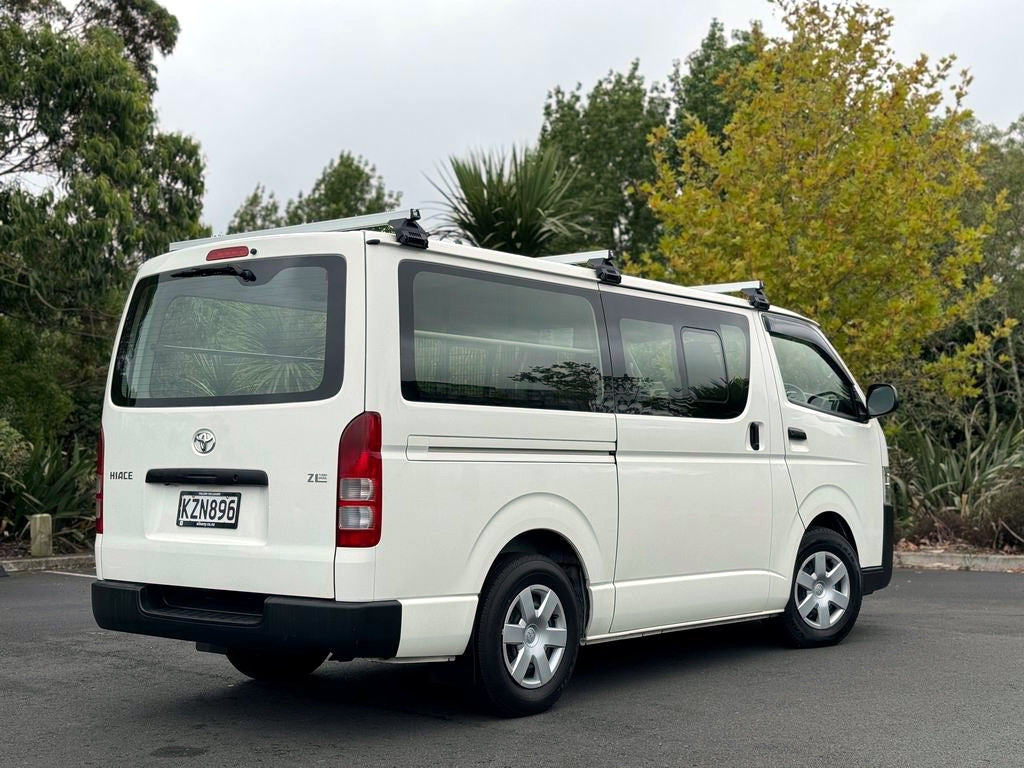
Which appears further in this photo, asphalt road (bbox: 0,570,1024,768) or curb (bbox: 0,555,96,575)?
curb (bbox: 0,555,96,575)

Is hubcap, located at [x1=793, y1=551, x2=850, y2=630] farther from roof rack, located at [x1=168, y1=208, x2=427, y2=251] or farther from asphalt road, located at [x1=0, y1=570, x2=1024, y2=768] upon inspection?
roof rack, located at [x1=168, y1=208, x2=427, y2=251]

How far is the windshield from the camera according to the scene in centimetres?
564

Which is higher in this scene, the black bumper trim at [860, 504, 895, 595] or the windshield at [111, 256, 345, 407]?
the windshield at [111, 256, 345, 407]

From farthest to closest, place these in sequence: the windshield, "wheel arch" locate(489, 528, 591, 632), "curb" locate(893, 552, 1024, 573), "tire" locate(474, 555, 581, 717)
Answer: "curb" locate(893, 552, 1024, 573) < "wheel arch" locate(489, 528, 591, 632) < "tire" locate(474, 555, 581, 717) < the windshield

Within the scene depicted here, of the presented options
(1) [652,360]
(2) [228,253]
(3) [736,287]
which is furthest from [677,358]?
(2) [228,253]

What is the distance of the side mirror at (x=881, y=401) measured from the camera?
836cm

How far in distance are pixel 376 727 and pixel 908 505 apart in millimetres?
10768

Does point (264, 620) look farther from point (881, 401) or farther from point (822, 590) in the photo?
point (881, 401)

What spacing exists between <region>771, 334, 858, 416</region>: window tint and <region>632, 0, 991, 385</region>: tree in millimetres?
5613

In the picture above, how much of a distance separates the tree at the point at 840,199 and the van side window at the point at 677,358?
6705 mm

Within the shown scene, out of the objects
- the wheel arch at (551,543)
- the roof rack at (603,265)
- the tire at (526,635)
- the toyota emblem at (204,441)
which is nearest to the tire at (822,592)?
the wheel arch at (551,543)

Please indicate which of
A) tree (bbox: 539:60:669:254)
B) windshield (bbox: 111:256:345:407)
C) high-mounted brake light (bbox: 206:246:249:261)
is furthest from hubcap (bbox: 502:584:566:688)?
tree (bbox: 539:60:669:254)

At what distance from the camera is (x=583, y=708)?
6363mm

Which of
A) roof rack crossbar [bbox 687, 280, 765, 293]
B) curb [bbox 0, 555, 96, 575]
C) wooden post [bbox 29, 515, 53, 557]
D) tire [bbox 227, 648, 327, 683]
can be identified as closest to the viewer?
tire [bbox 227, 648, 327, 683]
